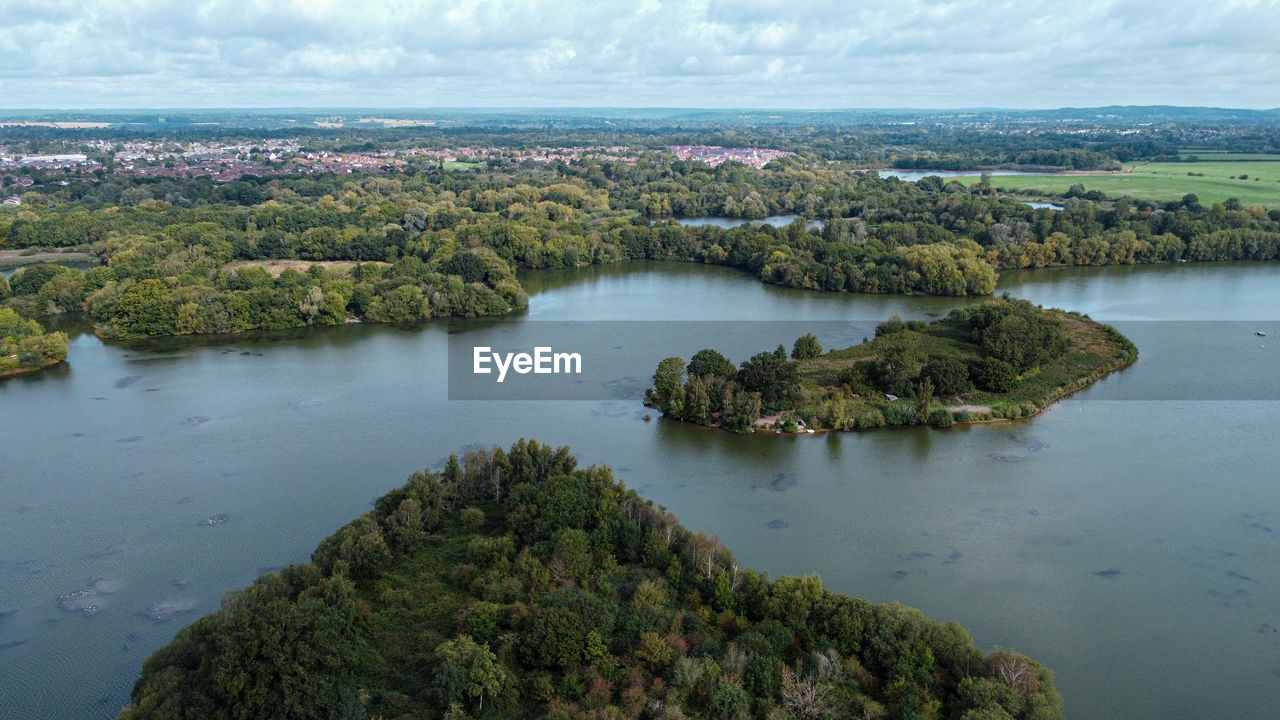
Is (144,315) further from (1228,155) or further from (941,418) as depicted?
(1228,155)

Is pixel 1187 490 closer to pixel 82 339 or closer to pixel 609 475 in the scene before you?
pixel 609 475

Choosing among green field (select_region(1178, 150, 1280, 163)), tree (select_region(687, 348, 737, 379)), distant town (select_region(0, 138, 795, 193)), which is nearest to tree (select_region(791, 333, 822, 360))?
tree (select_region(687, 348, 737, 379))

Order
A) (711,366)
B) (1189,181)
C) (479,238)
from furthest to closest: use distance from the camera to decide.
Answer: (1189,181) → (479,238) → (711,366)

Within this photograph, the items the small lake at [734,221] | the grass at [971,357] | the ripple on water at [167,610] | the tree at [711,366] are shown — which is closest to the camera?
the ripple on water at [167,610]

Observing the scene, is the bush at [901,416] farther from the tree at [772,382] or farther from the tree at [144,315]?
the tree at [144,315]

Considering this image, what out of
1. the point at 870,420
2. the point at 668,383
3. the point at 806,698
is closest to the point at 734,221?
the point at 668,383

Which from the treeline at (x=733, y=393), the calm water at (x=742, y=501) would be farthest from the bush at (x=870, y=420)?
the treeline at (x=733, y=393)
